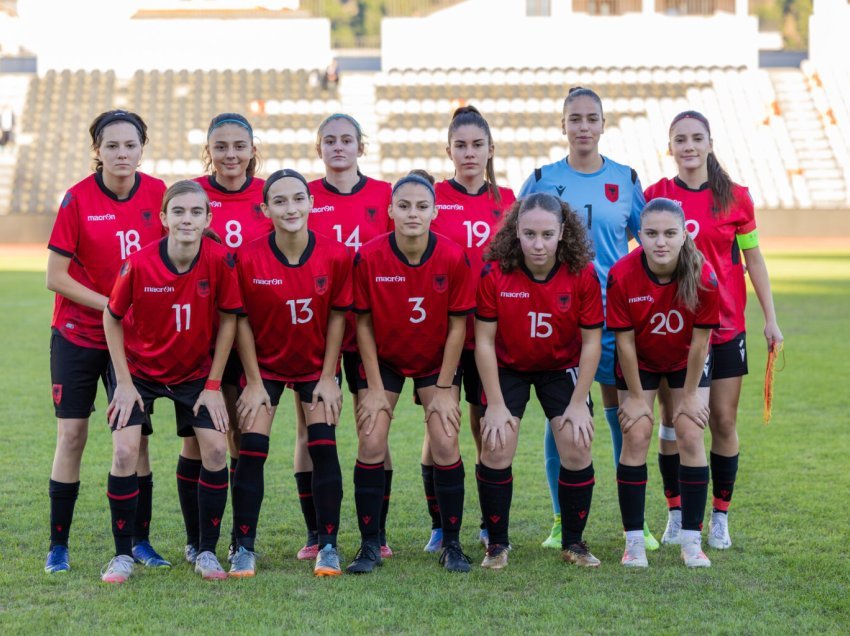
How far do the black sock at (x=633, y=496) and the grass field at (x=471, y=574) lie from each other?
18cm

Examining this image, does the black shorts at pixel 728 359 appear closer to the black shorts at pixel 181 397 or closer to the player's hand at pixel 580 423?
the player's hand at pixel 580 423

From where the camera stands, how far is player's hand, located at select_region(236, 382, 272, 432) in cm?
428

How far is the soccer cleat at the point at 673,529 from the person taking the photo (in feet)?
15.6

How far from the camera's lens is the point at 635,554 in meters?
4.37

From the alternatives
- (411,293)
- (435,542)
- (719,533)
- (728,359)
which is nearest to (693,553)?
(719,533)

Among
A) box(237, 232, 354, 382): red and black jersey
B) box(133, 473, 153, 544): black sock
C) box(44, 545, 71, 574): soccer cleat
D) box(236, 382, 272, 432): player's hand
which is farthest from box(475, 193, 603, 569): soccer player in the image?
box(44, 545, 71, 574): soccer cleat

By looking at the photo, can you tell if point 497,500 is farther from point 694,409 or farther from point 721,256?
point 721,256

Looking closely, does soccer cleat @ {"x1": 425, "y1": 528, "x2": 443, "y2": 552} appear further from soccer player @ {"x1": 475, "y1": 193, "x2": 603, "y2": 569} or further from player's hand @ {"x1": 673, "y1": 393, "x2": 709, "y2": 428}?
player's hand @ {"x1": 673, "y1": 393, "x2": 709, "y2": 428}

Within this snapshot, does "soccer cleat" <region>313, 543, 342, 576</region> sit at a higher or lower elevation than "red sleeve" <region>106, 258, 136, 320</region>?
lower

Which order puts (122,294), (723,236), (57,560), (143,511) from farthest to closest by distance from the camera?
(723,236) < (143,511) < (57,560) < (122,294)

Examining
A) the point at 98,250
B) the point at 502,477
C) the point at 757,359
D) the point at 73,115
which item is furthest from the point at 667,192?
the point at 73,115

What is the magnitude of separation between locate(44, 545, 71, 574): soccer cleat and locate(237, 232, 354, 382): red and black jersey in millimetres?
1039

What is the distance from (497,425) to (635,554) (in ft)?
2.44

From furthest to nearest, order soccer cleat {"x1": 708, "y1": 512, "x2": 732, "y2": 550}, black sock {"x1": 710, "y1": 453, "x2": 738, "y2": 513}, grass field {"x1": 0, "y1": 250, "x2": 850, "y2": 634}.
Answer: black sock {"x1": 710, "y1": 453, "x2": 738, "y2": 513} → soccer cleat {"x1": 708, "y1": 512, "x2": 732, "y2": 550} → grass field {"x1": 0, "y1": 250, "x2": 850, "y2": 634}
